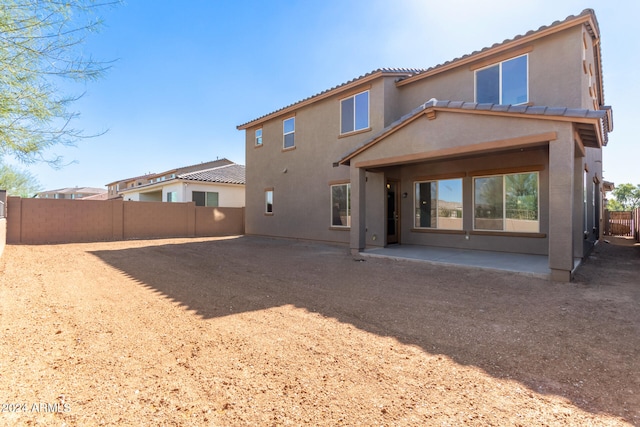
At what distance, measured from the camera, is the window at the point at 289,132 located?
1517cm

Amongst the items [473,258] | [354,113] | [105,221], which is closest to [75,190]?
[105,221]

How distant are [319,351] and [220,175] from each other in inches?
866

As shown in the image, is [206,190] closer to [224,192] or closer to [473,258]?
[224,192]

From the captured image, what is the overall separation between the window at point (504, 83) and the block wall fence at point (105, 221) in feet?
48.9

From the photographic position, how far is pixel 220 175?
23.8 meters

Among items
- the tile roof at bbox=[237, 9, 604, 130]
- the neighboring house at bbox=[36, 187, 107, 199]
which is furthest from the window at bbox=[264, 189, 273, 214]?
the neighboring house at bbox=[36, 187, 107, 199]

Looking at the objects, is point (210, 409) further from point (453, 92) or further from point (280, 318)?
point (453, 92)

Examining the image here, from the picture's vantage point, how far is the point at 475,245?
406 inches

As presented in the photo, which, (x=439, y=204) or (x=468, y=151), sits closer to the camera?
(x=468, y=151)

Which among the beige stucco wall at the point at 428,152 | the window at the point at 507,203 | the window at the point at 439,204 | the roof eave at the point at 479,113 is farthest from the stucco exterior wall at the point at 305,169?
the window at the point at 507,203

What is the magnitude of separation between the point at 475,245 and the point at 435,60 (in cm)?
646

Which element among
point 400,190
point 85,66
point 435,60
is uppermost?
point 435,60

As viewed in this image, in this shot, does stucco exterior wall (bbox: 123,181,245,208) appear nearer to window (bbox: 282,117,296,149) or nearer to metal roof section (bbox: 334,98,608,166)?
window (bbox: 282,117,296,149)

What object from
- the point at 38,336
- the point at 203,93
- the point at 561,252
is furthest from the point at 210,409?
the point at 203,93
